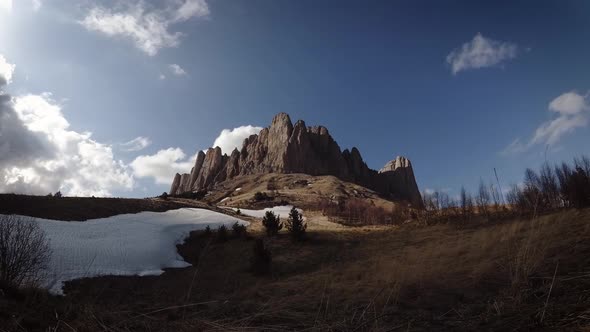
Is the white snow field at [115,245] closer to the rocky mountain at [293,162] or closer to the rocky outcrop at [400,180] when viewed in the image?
the rocky mountain at [293,162]

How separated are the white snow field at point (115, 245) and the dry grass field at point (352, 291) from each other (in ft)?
3.37

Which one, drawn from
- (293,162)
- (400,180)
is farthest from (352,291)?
(400,180)

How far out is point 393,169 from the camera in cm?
13112

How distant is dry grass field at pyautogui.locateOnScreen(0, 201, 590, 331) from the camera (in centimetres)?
229

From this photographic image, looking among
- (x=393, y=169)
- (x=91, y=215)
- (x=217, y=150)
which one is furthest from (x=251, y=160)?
(x=91, y=215)

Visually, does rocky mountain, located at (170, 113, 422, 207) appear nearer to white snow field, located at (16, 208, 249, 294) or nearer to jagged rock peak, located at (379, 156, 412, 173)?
jagged rock peak, located at (379, 156, 412, 173)

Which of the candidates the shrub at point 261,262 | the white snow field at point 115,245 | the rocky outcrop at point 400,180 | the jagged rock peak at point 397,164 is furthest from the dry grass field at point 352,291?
the jagged rock peak at point 397,164

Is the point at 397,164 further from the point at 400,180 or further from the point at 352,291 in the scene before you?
the point at 352,291

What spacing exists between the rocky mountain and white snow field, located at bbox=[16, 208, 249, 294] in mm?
77779

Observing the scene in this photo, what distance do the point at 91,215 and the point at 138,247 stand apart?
30.6 feet

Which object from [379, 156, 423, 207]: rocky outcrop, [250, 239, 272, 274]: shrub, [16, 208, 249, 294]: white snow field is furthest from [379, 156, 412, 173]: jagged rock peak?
[250, 239, 272, 274]: shrub

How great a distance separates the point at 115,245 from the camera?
58.1 ft

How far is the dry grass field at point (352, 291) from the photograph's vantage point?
7.50 feet

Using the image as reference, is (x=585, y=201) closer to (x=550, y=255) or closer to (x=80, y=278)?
(x=550, y=255)
